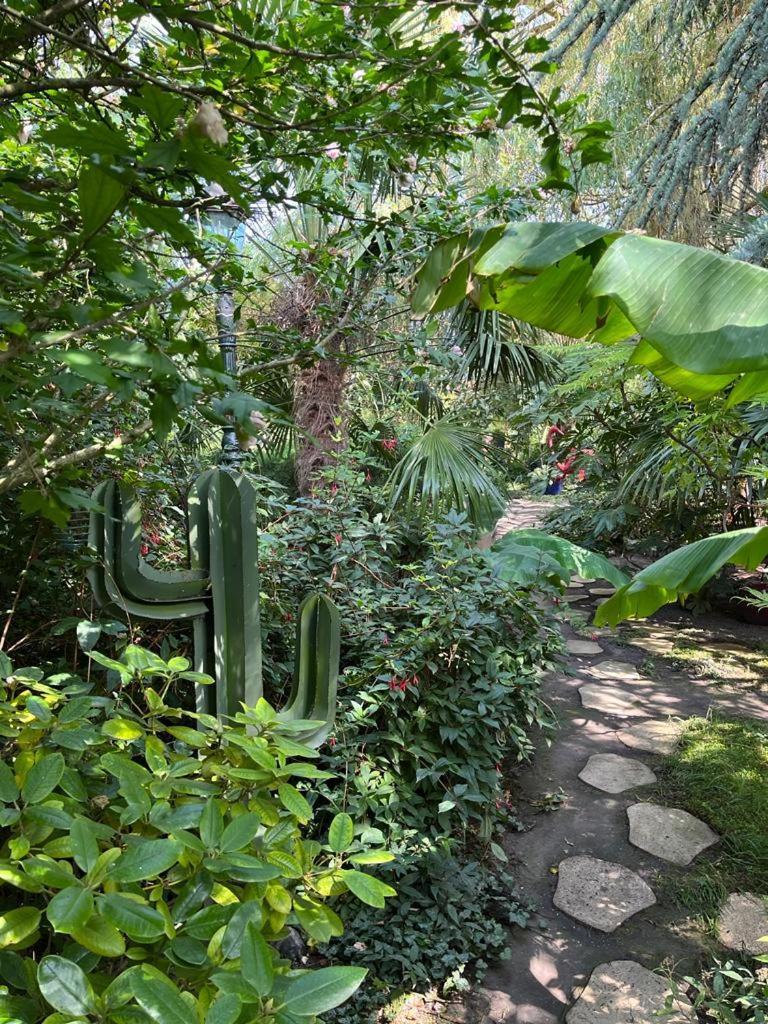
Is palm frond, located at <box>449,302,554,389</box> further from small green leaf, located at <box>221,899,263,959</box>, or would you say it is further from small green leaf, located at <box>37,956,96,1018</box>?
small green leaf, located at <box>37,956,96,1018</box>

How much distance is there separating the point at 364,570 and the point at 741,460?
8.52 feet

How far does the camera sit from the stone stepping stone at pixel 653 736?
130 inches

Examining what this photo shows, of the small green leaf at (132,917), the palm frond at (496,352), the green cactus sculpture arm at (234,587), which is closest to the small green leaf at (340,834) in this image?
the small green leaf at (132,917)

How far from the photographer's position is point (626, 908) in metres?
2.28

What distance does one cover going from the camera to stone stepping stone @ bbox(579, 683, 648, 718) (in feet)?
12.2

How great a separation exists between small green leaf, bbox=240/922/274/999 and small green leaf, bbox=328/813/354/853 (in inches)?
9.7

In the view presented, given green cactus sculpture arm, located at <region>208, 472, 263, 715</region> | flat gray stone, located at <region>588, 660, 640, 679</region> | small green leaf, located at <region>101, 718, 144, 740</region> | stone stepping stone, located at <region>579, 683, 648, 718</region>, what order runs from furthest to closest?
flat gray stone, located at <region>588, 660, 640, 679</region> → stone stepping stone, located at <region>579, 683, 648, 718</region> → green cactus sculpture arm, located at <region>208, 472, 263, 715</region> → small green leaf, located at <region>101, 718, 144, 740</region>

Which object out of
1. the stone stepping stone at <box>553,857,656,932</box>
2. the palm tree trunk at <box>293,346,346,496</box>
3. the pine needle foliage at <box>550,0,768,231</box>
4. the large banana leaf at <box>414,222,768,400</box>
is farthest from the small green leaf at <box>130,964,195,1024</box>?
the pine needle foliage at <box>550,0,768,231</box>

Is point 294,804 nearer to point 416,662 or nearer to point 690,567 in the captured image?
point 690,567

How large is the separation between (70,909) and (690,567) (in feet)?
5.20

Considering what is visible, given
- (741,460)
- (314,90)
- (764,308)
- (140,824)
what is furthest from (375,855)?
(741,460)

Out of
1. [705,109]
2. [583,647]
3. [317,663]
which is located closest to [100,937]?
[317,663]

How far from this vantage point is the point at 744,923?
2137 mm

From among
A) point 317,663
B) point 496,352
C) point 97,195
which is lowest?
point 317,663
